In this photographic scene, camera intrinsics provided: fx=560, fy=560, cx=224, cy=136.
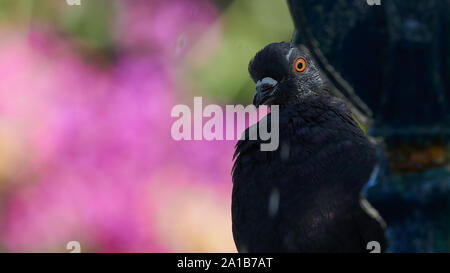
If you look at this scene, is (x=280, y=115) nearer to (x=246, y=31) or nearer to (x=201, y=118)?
(x=201, y=118)

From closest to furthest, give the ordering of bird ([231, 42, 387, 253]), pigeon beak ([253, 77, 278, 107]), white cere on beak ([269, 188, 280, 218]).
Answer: bird ([231, 42, 387, 253])
white cere on beak ([269, 188, 280, 218])
pigeon beak ([253, 77, 278, 107])

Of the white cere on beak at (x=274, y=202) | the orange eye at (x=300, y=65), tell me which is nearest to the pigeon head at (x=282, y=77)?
the orange eye at (x=300, y=65)

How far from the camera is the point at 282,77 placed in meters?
2.56

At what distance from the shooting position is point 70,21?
13.1 ft

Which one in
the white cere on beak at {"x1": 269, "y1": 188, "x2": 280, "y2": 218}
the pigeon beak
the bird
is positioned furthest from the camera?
the pigeon beak

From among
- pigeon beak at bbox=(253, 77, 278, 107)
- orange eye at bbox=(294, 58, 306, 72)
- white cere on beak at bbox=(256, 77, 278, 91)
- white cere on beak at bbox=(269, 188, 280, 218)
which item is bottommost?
white cere on beak at bbox=(269, 188, 280, 218)

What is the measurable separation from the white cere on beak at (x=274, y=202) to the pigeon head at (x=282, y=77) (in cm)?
54

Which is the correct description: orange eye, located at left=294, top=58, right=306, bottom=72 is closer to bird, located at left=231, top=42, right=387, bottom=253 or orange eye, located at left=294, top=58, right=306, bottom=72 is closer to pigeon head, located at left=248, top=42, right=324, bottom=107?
pigeon head, located at left=248, top=42, right=324, bottom=107

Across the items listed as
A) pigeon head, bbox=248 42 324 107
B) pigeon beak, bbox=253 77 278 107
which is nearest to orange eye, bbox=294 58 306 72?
pigeon head, bbox=248 42 324 107

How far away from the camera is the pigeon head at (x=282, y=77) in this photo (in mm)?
2506

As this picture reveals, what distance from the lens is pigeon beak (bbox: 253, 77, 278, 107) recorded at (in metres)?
2.48

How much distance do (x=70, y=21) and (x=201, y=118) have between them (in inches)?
52.5

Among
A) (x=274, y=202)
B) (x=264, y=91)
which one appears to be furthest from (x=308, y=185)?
(x=264, y=91)

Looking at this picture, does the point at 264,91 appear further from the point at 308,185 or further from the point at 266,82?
the point at 308,185
